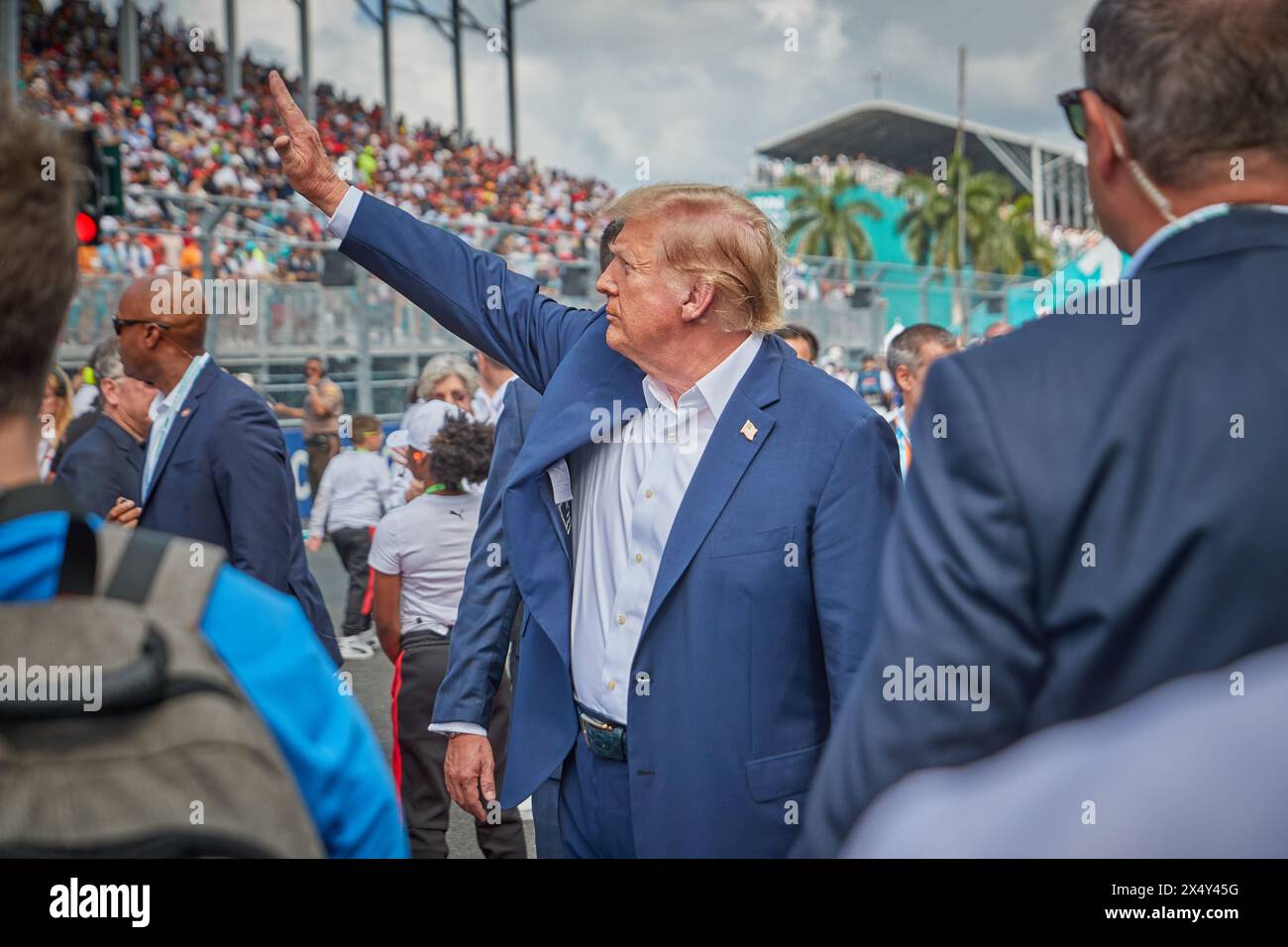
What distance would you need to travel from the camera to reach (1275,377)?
1304 mm

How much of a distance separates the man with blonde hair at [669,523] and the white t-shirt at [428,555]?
5.96 feet

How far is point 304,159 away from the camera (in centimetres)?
304

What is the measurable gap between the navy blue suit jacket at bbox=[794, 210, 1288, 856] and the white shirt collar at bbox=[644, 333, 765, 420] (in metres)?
1.58


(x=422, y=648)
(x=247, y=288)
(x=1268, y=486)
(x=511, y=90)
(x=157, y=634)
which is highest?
(x=511, y=90)

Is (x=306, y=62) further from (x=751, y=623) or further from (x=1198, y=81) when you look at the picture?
(x=1198, y=81)

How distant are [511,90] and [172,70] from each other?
12.2m

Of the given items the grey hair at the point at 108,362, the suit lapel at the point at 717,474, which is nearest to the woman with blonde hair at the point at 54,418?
the grey hair at the point at 108,362

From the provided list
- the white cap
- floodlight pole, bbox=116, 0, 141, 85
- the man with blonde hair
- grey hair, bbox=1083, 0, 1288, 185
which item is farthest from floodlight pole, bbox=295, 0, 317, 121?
grey hair, bbox=1083, 0, 1288, 185

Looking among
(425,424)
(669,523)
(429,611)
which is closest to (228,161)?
(425,424)

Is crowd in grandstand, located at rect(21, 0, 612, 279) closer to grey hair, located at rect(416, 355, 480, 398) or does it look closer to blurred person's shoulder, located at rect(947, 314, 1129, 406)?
grey hair, located at rect(416, 355, 480, 398)

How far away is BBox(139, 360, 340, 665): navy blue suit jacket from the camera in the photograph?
3.97 metres

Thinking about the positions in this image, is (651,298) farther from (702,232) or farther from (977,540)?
(977,540)

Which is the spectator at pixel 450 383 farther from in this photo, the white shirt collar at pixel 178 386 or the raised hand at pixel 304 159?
the raised hand at pixel 304 159
